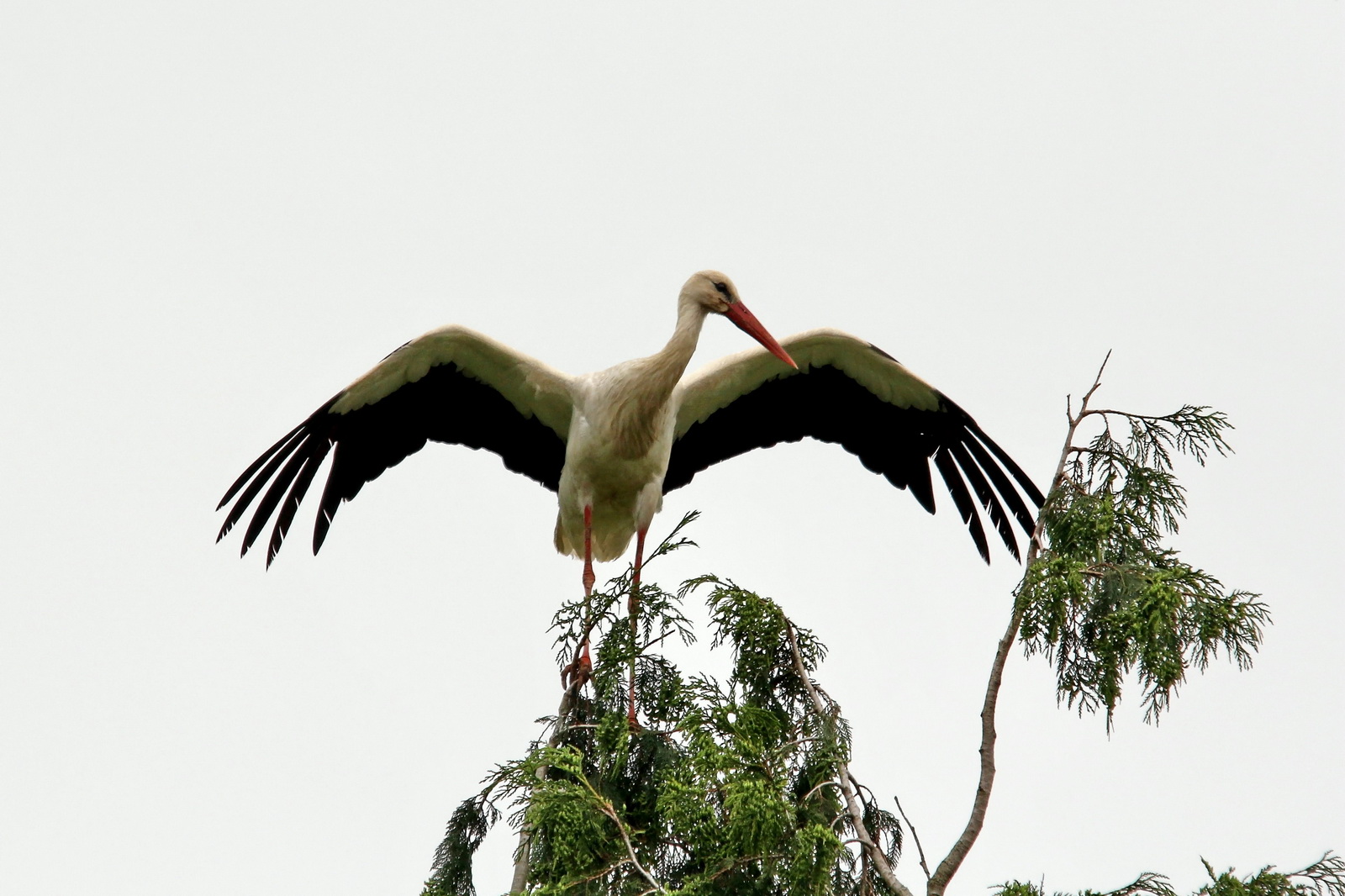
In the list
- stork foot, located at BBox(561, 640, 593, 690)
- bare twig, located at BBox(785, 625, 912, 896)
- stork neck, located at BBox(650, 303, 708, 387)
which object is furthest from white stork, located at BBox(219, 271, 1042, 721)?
bare twig, located at BBox(785, 625, 912, 896)

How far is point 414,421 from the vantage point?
6988 millimetres

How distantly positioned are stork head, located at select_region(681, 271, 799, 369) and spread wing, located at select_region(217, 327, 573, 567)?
31.3 inches

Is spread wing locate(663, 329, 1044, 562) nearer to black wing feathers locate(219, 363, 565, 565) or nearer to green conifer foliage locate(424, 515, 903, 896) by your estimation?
black wing feathers locate(219, 363, 565, 565)

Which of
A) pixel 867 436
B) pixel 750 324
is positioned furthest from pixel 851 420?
pixel 750 324

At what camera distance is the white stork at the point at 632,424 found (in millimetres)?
6504

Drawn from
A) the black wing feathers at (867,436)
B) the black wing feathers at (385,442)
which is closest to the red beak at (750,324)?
the black wing feathers at (867,436)

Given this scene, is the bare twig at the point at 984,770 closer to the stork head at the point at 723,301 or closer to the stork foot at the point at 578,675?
the stork foot at the point at 578,675

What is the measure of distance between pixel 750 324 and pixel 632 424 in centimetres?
74

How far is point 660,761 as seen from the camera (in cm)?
426

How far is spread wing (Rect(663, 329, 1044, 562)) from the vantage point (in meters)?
6.95

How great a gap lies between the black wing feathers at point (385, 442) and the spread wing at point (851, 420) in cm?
78

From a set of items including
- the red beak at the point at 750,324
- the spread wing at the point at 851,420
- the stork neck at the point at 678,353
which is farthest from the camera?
the spread wing at the point at 851,420

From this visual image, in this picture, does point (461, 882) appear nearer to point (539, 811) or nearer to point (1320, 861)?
point (539, 811)

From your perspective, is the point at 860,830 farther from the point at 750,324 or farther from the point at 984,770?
the point at 750,324
